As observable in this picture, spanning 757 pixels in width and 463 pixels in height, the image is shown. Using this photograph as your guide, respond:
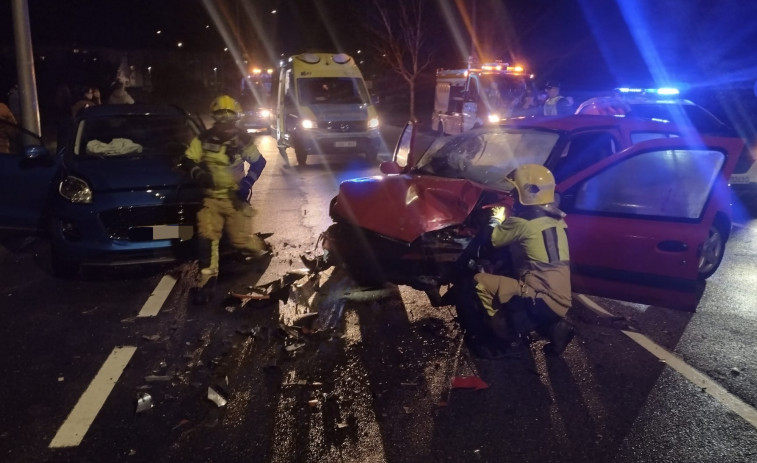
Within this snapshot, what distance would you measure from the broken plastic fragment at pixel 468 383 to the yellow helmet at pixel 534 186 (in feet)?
3.94

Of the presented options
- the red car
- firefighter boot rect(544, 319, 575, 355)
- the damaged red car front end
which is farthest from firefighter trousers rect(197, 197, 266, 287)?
firefighter boot rect(544, 319, 575, 355)

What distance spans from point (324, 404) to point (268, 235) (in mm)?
4294

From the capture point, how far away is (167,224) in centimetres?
590

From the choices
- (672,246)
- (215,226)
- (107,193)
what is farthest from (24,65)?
(672,246)

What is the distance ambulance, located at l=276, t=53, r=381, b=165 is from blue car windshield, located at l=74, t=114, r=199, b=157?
23.2 ft

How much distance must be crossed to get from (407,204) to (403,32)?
87.6 ft

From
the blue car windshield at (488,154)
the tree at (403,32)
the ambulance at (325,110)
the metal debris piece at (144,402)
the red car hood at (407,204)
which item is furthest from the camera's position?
the tree at (403,32)

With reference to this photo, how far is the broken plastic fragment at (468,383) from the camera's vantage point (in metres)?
4.03

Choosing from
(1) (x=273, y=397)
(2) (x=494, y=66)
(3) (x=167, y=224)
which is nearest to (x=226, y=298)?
(3) (x=167, y=224)

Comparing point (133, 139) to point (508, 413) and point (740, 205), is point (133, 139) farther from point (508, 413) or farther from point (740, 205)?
point (740, 205)

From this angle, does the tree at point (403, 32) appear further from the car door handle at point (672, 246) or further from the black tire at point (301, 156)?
the car door handle at point (672, 246)

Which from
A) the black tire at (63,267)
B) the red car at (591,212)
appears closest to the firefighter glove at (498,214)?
the red car at (591,212)

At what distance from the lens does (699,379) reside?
13.7 feet

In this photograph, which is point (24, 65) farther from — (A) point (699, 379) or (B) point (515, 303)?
(A) point (699, 379)
